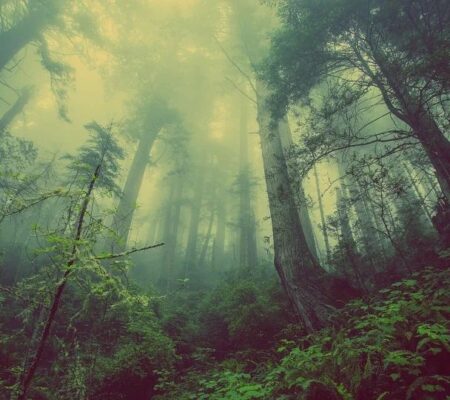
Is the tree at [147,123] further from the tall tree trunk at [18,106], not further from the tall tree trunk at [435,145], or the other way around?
the tall tree trunk at [435,145]

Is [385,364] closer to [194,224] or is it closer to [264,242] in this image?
[264,242]

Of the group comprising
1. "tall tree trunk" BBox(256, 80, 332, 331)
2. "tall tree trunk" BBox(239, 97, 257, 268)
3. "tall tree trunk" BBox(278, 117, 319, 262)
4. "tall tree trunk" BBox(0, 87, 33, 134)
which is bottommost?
"tall tree trunk" BBox(256, 80, 332, 331)

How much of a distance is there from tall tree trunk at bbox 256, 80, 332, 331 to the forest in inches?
1.4

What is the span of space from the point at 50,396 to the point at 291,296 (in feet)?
14.9

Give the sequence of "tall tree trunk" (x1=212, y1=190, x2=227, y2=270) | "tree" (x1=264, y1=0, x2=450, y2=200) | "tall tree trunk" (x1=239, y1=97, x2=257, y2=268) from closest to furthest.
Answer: "tree" (x1=264, y1=0, x2=450, y2=200) → "tall tree trunk" (x1=239, y1=97, x2=257, y2=268) → "tall tree trunk" (x1=212, y1=190, x2=227, y2=270)

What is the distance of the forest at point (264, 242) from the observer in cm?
284

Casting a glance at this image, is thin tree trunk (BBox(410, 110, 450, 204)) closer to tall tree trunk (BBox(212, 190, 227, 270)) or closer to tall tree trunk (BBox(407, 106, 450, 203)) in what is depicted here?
tall tree trunk (BBox(407, 106, 450, 203))

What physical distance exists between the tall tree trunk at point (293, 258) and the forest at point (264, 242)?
35 millimetres

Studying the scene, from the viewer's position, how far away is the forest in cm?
284

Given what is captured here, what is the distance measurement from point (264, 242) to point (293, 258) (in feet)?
9.16

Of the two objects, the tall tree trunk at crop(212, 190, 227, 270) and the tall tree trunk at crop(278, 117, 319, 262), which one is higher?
the tall tree trunk at crop(212, 190, 227, 270)

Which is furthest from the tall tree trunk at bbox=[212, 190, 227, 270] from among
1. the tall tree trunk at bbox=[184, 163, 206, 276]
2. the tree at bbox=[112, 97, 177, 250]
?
the tree at bbox=[112, 97, 177, 250]

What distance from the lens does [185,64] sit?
A: 18797 mm

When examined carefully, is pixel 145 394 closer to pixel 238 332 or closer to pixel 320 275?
pixel 238 332
